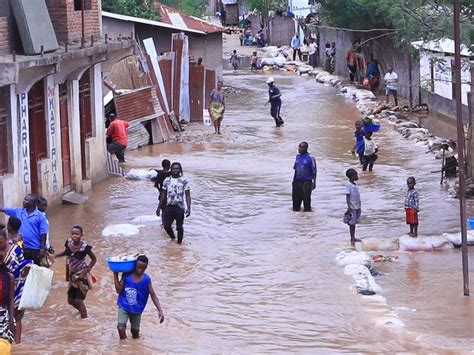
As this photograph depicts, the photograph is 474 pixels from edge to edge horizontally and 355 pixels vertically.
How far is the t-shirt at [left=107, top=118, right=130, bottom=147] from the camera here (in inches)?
830

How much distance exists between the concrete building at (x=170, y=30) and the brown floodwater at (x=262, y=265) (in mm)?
5789

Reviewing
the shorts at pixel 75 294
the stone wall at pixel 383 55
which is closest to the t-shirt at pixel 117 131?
the shorts at pixel 75 294

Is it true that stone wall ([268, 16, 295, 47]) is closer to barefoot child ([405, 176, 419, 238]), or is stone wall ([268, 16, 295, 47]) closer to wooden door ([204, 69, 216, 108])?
wooden door ([204, 69, 216, 108])

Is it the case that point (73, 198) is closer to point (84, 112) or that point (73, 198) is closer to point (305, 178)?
point (84, 112)

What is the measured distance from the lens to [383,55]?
117 ft

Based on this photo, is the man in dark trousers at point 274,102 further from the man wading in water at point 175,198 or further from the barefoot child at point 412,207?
the man wading in water at point 175,198

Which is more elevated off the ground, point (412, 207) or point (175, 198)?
point (175, 198)

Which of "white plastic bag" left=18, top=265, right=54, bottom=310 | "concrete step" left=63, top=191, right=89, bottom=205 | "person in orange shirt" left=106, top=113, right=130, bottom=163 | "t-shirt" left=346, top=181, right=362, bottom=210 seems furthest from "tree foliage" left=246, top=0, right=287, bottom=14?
"white plastic bag" left=18, top=265, right=54, bottom=310

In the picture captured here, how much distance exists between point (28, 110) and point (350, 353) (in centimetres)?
802

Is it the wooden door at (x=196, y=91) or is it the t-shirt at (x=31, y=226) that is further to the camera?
the wooden door at (x=196, y=91)

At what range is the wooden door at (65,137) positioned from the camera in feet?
57.6

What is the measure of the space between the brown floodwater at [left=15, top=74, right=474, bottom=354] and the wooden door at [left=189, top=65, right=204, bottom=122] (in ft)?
13.9

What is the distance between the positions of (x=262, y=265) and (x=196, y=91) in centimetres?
1568

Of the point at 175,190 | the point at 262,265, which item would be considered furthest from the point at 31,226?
the point at 262,265
